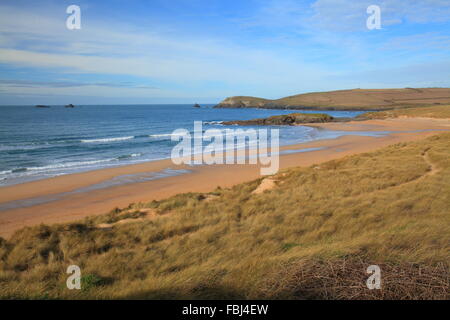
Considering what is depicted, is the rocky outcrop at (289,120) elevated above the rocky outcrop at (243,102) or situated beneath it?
situated beneath

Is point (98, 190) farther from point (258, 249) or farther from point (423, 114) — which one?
point (423, 114)

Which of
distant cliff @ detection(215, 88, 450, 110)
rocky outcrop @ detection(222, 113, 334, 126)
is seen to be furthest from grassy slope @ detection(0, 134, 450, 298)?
distant cliff @ detection(215, 88, 450, 110)

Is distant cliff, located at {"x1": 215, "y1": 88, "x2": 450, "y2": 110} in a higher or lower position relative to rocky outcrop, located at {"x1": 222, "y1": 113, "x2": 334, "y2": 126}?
higher

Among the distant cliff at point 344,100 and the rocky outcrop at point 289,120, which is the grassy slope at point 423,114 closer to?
the rocky outcrop at point 289,120

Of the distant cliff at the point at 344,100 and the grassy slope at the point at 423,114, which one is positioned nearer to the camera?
the grassy slope at the point at 423,114

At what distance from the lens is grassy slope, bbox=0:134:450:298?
414cm

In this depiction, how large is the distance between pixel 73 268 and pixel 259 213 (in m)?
5.07

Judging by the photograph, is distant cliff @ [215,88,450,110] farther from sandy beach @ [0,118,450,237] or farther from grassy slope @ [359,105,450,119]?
sandy beach @ [0,118,450,237]

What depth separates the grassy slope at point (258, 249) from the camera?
4.14 m

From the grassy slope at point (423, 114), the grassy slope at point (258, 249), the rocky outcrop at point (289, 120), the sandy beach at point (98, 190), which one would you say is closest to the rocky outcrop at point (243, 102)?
the grassy slope at point (423, 114)

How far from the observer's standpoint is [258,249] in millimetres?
5832

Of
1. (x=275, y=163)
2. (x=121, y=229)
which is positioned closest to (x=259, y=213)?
(x=121, y=229)

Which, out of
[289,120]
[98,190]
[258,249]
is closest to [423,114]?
[289,120]
